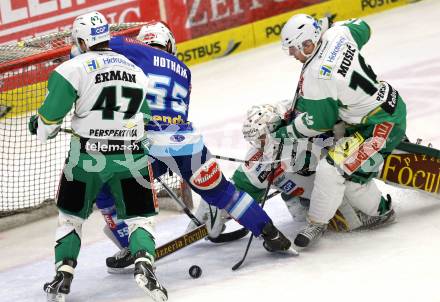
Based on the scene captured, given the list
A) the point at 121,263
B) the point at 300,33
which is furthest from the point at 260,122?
the point at 121,263

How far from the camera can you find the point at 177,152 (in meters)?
5.79

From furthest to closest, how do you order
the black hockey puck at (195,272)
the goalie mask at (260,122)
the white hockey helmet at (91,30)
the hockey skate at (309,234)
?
1. the goalie mask at (260,122)
2. the hockey skate at (309,234)
3. the black hockey puck at (195,272)
4. the white hockey helmet at (91,30)

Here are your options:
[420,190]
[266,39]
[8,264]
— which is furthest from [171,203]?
[266,39]

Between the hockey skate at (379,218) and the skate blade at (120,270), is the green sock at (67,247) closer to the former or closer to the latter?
the skate blade at (120,270)

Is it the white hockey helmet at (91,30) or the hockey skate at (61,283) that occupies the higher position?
the white hockey helmet at (91,30)

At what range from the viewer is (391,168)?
246 inches

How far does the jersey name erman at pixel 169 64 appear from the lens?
5.82 metres

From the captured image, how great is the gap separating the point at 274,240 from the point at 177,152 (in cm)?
69

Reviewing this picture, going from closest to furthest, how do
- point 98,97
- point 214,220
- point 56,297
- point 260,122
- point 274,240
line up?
point 98,97 < point 56,297 < point 274,240 < point 260,122 < point 214,220

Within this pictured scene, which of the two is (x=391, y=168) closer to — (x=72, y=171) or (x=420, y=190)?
(x=420, y=190)

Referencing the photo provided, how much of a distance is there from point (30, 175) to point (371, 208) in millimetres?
2744

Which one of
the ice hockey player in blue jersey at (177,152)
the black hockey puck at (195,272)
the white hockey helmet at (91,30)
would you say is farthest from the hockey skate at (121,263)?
the white hockey helmet at (91,30)

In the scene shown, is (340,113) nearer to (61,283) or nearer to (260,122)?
(260,122)

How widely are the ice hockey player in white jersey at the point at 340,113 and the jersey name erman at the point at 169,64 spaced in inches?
22.6
